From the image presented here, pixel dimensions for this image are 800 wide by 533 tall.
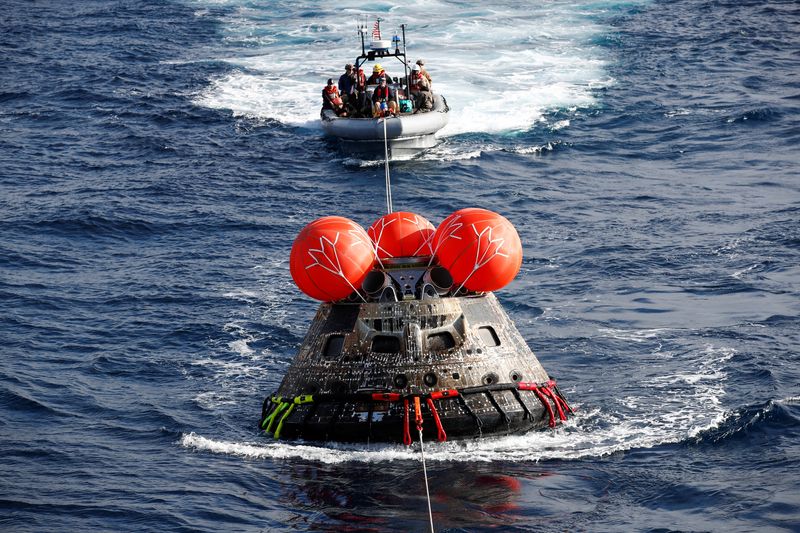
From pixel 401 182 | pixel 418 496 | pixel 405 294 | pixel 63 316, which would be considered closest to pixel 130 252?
pixel 63 316

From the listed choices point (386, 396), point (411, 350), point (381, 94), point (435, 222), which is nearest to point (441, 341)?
point (411, 350)

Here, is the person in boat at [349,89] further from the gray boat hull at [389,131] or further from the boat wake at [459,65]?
the boat wake at [459,65]

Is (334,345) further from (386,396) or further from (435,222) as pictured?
(435,222)

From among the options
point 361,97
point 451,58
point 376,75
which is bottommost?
point 361,97

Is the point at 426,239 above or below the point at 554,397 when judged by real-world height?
above

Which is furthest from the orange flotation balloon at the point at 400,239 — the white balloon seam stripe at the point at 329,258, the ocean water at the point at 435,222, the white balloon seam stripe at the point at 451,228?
the ocean water at the point at 435,222

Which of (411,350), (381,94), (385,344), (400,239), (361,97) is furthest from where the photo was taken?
(361,97)

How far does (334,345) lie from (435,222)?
1224 centimetres

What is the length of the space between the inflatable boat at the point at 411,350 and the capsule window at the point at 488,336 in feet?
0.07

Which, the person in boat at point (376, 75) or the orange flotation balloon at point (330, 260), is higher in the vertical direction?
the person in boat at point (376, 75)

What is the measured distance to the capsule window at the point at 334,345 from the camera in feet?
63.1

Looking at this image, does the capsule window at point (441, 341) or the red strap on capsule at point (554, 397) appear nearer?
the capsule window at point (441, 341)

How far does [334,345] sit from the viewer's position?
1931 centimetres

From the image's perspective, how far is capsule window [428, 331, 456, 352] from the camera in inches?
745
